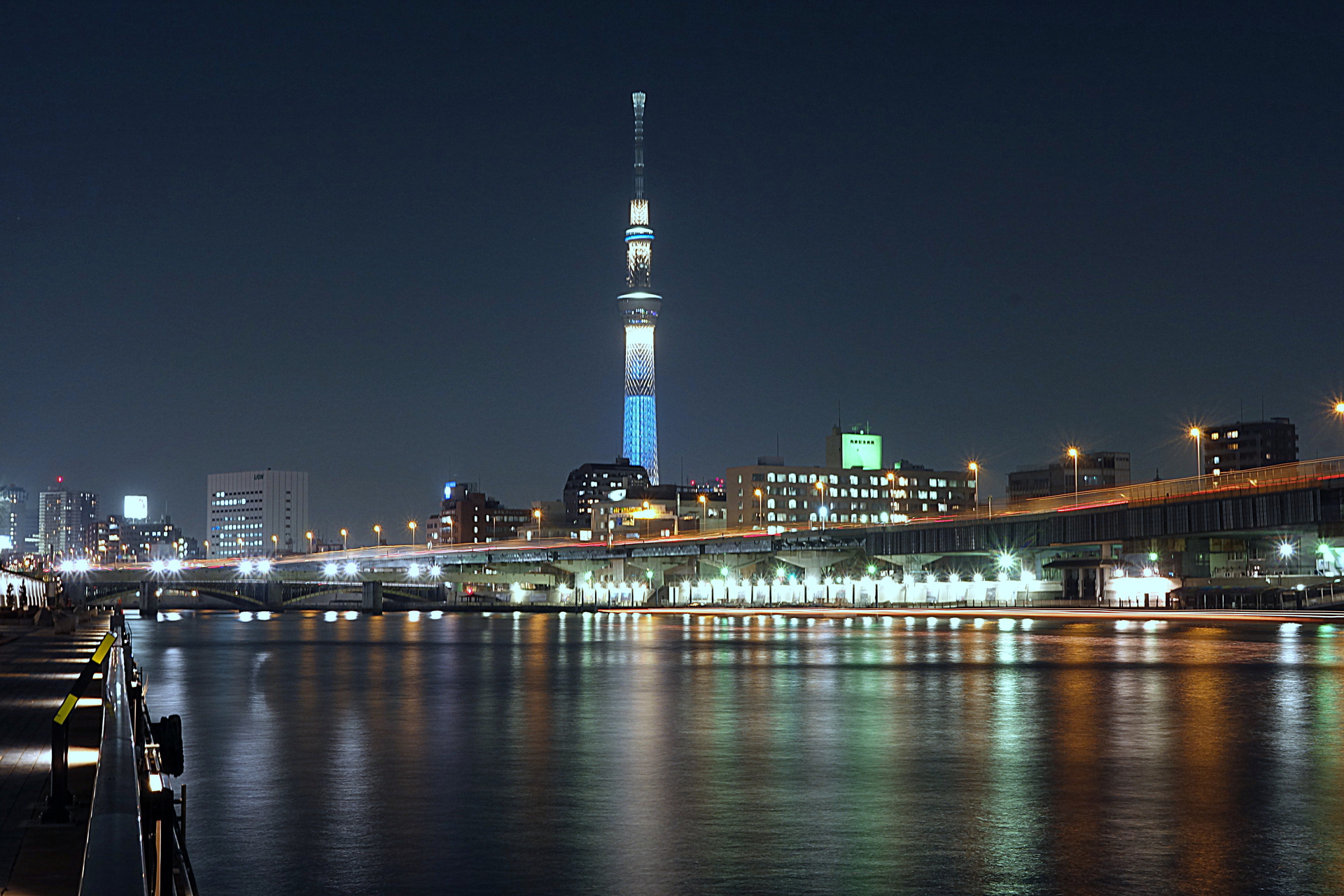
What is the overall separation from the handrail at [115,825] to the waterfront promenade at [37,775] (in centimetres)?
45

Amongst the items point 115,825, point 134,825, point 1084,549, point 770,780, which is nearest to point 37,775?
point 115,825

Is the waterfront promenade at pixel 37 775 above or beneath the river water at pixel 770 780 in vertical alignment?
above

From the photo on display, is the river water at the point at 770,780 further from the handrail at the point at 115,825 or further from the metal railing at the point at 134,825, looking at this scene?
the handrail at the point at 115,825

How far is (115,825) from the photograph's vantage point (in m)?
12.3

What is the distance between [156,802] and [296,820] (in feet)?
27.9

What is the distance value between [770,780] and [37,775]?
10339mm

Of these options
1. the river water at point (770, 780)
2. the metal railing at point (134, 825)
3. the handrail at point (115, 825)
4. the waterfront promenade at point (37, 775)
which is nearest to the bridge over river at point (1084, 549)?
the river water at point (770, 780)

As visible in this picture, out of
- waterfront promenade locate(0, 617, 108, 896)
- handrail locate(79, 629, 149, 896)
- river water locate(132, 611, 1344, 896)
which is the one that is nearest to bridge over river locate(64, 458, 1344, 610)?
river water locate(132, 611, 1344, 896)

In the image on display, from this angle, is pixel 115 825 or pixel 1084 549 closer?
pixel 115 825

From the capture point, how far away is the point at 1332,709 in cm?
3453

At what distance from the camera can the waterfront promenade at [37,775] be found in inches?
512

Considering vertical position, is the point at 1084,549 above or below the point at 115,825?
above

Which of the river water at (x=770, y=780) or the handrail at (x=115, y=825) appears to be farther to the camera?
the river water at (x=770, y=780)

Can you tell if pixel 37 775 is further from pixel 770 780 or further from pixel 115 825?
pixel 770 780
